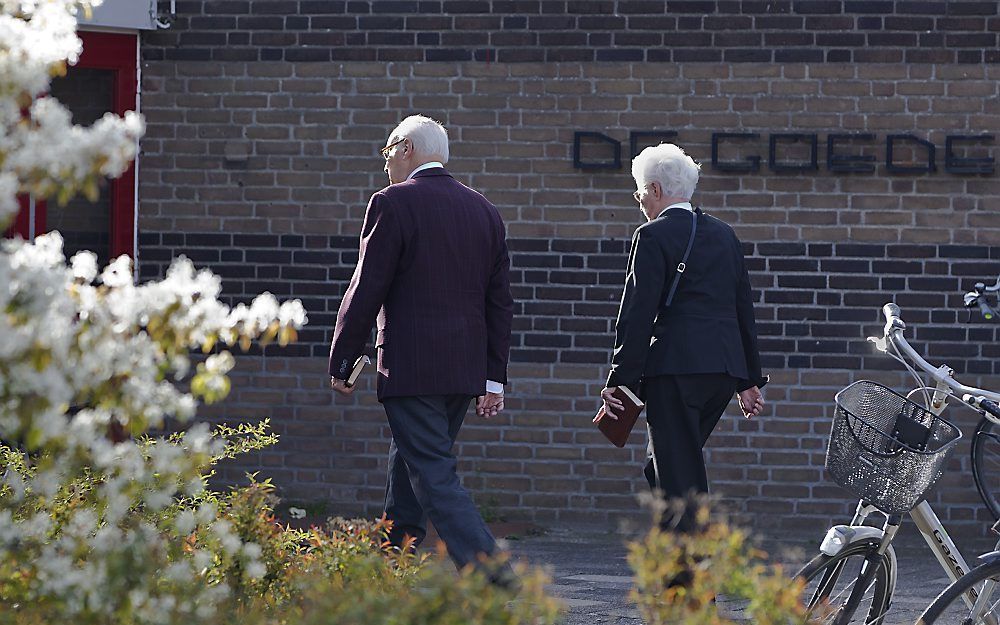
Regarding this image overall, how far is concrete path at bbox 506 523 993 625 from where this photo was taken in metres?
5.51

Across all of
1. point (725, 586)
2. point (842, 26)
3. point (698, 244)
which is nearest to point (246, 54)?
point (842, 26)

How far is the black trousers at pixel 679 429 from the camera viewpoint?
4883mm

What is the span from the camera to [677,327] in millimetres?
4941

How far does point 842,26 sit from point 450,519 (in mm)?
4153

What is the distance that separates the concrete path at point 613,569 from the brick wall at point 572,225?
0.28 meters

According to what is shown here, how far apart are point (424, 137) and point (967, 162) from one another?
11.9ft

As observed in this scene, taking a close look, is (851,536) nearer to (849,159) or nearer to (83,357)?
(83,357)

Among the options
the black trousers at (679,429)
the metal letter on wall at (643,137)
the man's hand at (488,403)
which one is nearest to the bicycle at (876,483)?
the black trousers at (679,429)

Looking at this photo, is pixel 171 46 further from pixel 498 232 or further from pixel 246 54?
pixel 498 232

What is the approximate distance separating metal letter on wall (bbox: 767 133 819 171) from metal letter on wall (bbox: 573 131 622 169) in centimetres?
81

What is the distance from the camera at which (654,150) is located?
5145 millimetres

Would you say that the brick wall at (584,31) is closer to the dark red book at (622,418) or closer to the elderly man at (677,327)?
the elderly man at (677,327)

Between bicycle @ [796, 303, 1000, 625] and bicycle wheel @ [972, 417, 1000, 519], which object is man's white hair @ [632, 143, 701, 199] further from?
Answer: bicycle wheel @ [972, 417, 1000, 519]

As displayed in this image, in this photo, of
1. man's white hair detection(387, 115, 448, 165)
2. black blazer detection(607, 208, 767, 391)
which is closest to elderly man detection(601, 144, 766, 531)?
black blazer detection(607, 208, 767, 391)
